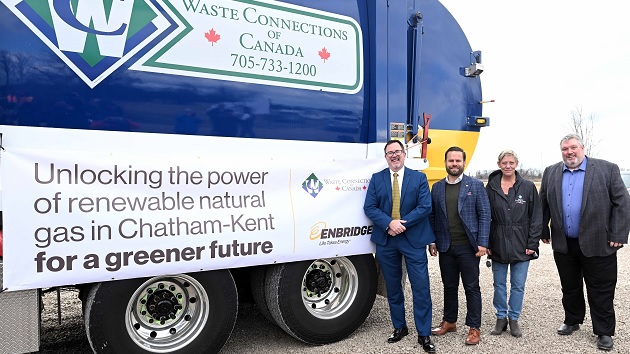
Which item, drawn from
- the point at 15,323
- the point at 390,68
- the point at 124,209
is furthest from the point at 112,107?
the point at 390,68

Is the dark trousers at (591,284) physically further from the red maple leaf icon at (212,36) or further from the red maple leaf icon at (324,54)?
the red maple leaf icon at (212,36)

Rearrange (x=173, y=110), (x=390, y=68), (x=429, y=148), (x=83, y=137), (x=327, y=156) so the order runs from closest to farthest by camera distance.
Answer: (x=83, y=137) → (x=173, y=110) → (x=327, y=156) → (x=390, y=68) → (x=429, y=148)

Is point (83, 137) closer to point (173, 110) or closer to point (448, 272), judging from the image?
point (173, 110)

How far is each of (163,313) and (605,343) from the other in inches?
146

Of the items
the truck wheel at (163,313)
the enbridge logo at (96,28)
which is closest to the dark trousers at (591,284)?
the truck wheel at (163,313)

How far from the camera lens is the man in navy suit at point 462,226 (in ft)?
12.9

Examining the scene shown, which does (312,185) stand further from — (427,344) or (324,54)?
(427,344)

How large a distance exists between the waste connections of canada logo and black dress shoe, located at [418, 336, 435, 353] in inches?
60.4

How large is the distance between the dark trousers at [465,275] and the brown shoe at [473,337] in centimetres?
4

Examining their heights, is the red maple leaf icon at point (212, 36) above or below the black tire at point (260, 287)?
above

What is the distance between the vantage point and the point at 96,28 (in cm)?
295

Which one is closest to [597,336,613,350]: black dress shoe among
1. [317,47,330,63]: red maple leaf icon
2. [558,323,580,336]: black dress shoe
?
[558,323,580,336]: black dress shoe

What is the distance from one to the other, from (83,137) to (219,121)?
916 millimetres

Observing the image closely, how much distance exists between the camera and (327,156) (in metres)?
3.88
